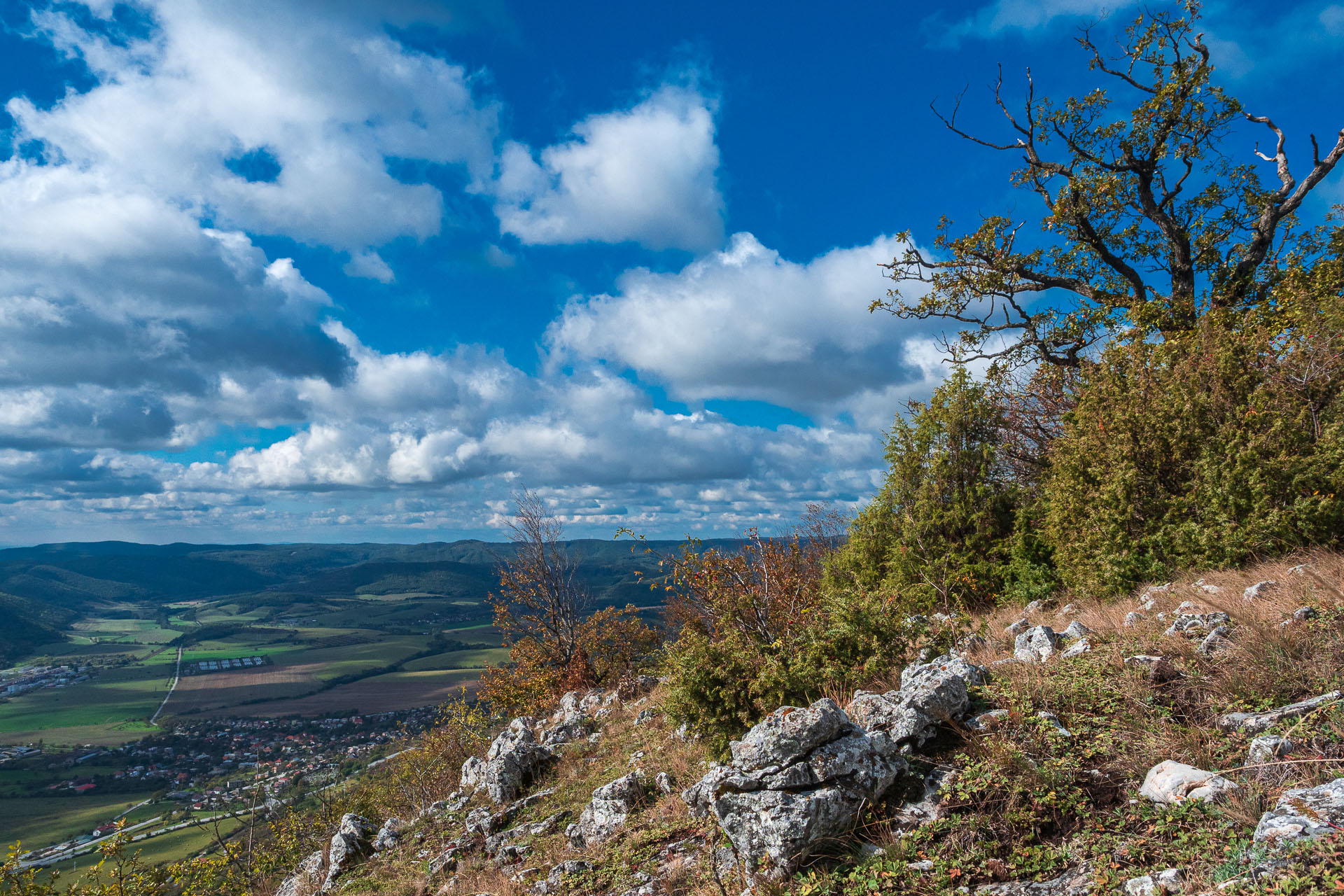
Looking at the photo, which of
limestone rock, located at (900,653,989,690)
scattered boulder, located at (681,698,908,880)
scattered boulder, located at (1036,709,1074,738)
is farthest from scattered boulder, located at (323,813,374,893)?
scattered boulder, located at (1036,709,1074,738)

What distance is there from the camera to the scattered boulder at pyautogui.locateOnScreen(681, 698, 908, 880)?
5.07 metres

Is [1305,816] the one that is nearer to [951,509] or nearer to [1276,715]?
[1276,715]

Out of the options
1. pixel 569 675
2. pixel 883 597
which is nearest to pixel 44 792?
pixel 569 675

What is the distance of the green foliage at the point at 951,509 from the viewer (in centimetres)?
1464

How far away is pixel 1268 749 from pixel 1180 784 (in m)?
0.64

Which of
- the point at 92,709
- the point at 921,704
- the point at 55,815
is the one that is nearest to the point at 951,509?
the point at 921,704

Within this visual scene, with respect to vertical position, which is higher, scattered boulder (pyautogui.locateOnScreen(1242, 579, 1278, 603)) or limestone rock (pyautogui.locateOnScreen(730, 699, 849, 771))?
scattered boulder (pyautogui.locateOnScreen(1242, 579, 1278, 603))

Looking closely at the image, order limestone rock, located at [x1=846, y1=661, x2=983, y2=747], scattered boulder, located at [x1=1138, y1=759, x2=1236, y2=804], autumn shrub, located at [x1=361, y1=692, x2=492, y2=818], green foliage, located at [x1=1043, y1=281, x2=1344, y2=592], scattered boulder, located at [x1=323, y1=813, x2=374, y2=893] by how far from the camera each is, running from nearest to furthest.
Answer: scattered boulder, located at [x1=1138, y1=759, x2=1236, y2=804] → limestone rock, located at [x1=846, y1=661, x2=983, y2=747] → green foliage, located at [x1=1043, y1=281, x2=1344, y2=592] → scattered boulder, located at [x1=323, y1=813, x2=374, y2=893] → autumn shrub, located at [x1=361, y1=692, x2=492, y2=818]

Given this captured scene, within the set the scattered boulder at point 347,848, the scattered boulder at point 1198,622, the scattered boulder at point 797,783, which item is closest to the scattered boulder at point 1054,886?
the scattered boulder at point 797,783

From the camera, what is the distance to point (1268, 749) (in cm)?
426

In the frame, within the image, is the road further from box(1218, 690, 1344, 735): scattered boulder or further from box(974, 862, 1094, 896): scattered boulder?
box(1218, 690, 1344, 735): scattered boulder

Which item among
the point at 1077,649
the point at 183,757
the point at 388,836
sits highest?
the point at 1077,649

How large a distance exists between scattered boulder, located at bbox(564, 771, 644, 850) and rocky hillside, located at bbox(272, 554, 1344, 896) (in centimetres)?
3

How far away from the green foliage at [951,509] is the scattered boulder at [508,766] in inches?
320
